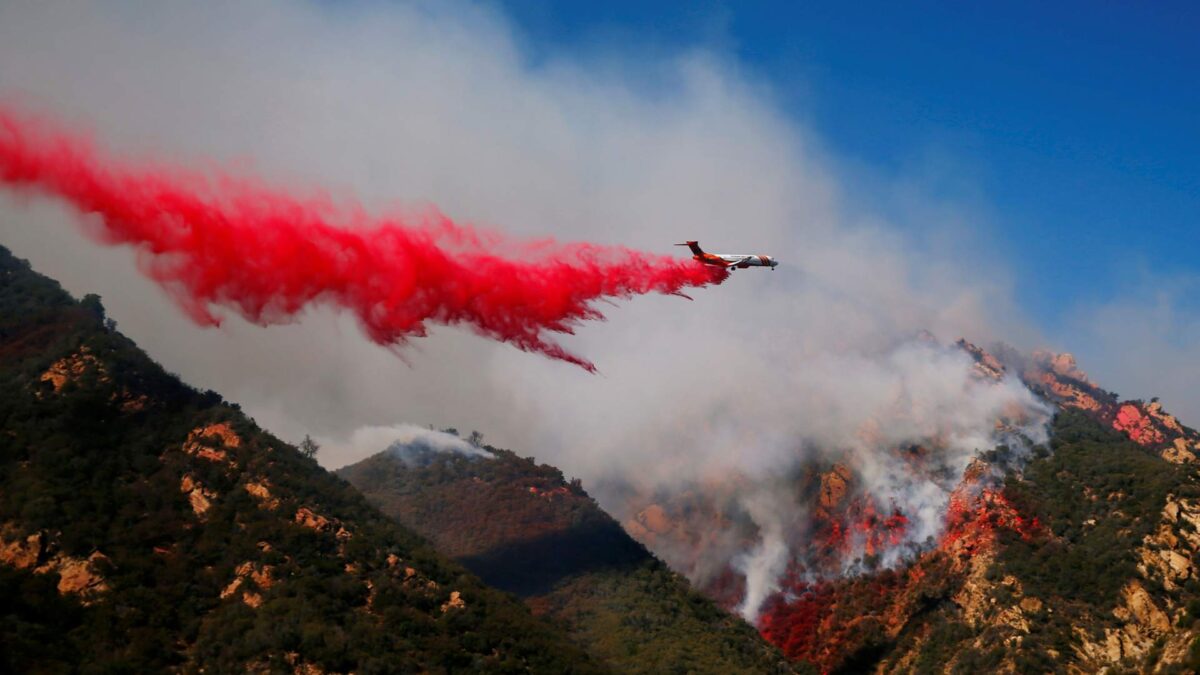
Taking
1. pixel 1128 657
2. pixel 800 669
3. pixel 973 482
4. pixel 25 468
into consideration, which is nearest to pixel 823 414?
pixel 973 482

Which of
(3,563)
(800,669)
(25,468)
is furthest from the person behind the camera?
(800,669)

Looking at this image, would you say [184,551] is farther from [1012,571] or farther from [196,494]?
[1012,571]

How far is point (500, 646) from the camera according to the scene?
248ft

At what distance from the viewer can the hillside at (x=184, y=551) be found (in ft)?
205

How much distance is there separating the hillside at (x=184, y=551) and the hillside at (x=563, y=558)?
18.5 metres

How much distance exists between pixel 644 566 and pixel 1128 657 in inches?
2186

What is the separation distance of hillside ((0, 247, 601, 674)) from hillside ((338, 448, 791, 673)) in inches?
727

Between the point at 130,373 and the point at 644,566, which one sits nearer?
the point at 130,373

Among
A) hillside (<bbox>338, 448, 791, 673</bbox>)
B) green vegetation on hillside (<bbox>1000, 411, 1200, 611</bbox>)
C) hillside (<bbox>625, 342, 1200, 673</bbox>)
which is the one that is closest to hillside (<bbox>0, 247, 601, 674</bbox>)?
hillside (<bbox>338, 448, 791, 673</bbox>)

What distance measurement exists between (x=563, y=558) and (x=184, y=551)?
185 feet

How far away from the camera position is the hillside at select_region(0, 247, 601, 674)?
205 ft

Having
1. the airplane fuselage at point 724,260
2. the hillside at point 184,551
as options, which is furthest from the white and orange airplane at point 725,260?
the hillside at point 184,551

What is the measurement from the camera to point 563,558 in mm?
118875

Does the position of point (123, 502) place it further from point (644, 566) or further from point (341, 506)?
point (644, 566)
